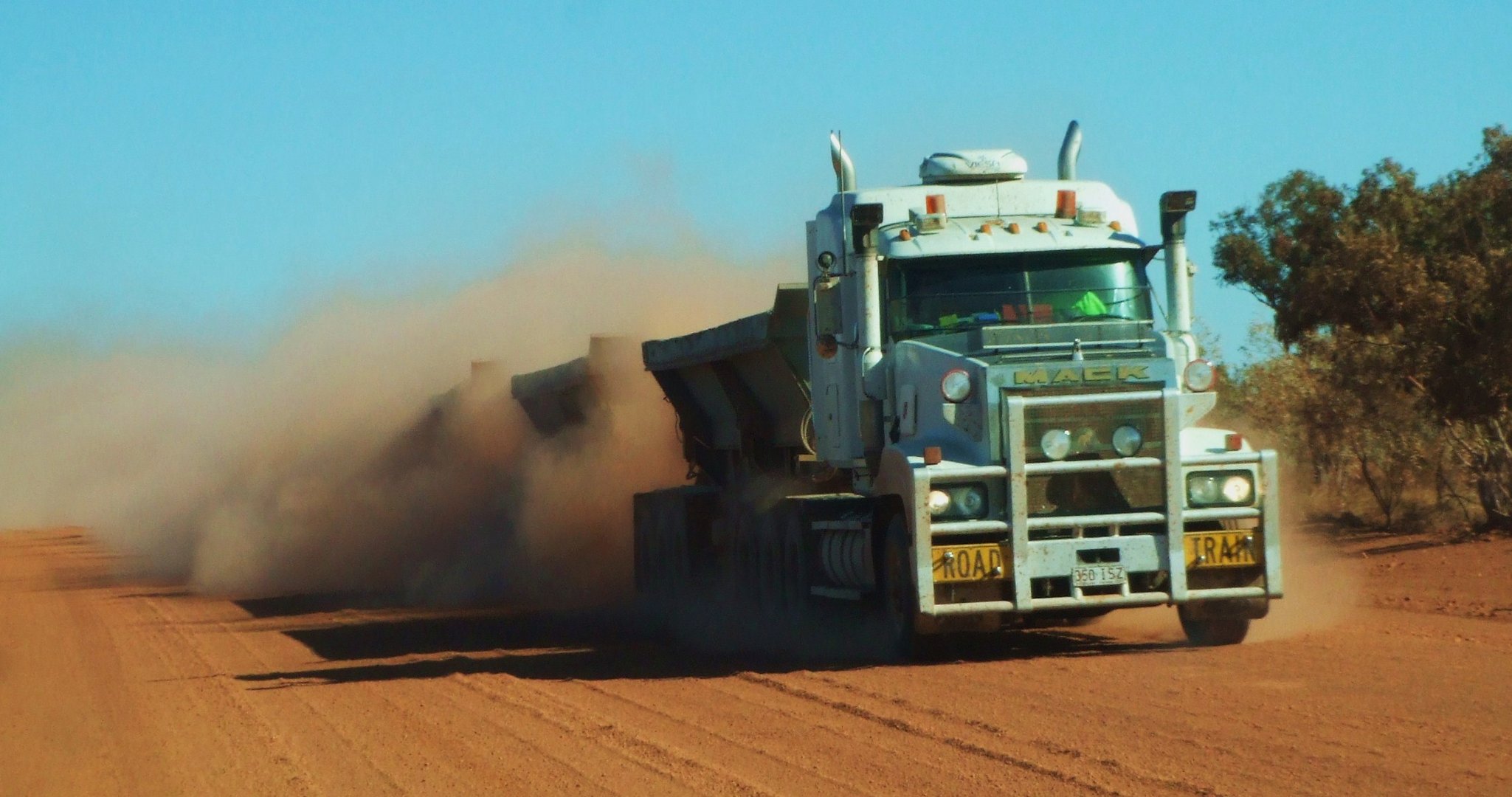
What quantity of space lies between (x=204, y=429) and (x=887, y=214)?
81.7 feet

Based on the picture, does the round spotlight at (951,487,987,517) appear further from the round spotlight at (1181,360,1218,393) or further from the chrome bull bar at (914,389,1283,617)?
the round spotlight at (1181,360,1218,393)

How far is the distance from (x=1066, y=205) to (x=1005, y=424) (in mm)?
2422

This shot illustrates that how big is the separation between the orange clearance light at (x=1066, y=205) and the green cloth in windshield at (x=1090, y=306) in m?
0.73

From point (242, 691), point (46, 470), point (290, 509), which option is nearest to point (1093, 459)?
point (242, 691)

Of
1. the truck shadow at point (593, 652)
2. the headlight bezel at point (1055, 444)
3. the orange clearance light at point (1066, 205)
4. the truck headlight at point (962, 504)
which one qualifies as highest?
the orange clearance light at point (1066, 205)

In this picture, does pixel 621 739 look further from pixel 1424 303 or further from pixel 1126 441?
pixel 1424 303

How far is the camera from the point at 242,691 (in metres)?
12.5

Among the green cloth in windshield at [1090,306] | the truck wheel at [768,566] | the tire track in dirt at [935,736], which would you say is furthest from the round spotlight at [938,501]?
the truck wheel at [768,566]

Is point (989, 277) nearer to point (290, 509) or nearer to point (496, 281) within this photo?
point (290, 509)

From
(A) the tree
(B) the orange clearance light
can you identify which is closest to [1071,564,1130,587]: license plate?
(B) the orange clearance light

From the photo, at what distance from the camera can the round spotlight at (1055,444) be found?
1177 cm

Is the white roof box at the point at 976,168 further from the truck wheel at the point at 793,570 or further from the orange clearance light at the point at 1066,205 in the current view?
the truck wheel at the point at 793,570

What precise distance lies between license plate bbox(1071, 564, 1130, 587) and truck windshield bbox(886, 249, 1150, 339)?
6.45 feet

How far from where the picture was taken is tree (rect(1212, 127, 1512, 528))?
20.5m
